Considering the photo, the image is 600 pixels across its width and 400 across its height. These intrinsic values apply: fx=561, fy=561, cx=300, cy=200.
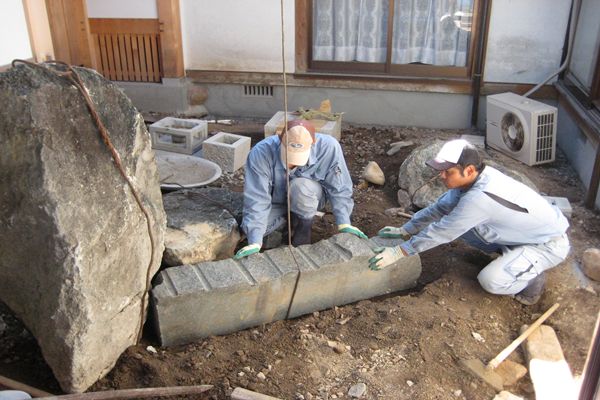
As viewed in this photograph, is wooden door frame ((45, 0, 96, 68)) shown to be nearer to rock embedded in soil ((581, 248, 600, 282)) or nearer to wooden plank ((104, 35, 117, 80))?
wooden plank ((104, 35, 117, 80))

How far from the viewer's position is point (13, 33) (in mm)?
6680

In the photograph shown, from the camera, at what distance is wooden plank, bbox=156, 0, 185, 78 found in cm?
789

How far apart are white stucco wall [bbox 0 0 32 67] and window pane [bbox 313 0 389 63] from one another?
3.85m

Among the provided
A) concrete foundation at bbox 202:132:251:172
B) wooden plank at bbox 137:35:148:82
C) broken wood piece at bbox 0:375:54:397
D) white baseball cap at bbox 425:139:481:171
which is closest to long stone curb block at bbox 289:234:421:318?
white baseball cap at bbox 425:139:481:171

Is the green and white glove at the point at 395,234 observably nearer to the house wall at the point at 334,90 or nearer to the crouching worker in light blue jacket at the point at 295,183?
the crouching worker in light blue jacket at the point at 295,183

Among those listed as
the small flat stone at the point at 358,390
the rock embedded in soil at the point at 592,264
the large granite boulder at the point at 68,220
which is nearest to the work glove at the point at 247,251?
the large granite boulder at the point at 68,220

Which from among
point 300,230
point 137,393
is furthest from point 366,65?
point 137,393

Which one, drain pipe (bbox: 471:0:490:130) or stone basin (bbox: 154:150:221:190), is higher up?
drain pipe (bbox: 471:0:490:130)

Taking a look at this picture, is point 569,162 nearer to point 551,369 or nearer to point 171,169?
point 551,369

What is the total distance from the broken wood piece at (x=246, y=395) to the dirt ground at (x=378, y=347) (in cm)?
13

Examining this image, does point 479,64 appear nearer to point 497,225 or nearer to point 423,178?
point 423,178

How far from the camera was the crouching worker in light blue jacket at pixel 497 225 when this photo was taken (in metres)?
3.92

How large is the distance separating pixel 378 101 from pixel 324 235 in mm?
3708

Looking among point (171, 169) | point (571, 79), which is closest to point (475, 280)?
point (171, 169)
